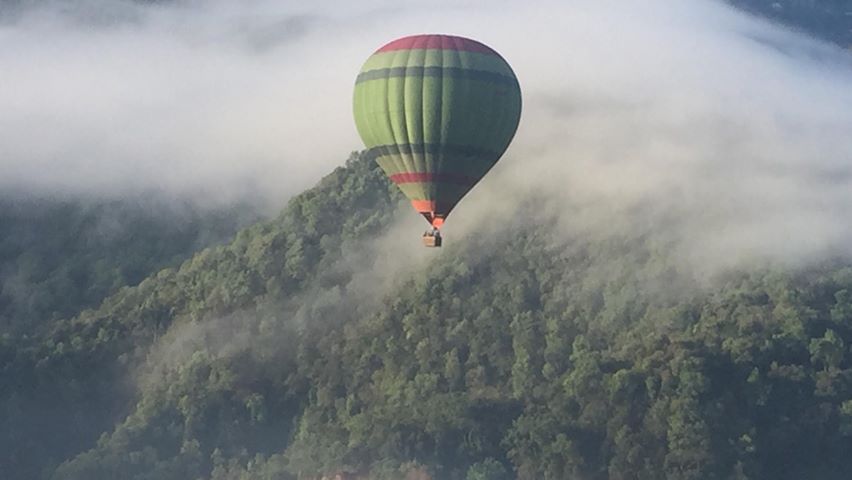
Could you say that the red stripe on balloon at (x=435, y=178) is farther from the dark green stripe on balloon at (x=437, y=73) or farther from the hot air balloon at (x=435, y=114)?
the dark green stripe on balloon at (x=437, y=73)

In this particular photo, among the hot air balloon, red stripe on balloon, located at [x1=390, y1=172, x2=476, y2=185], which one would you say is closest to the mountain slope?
the hot air balloon

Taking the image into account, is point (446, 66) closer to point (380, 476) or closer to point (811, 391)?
point (380, 476)

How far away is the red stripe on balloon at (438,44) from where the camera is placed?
78562 mm

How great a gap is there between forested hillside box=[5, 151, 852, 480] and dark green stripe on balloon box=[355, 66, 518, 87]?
51330mm

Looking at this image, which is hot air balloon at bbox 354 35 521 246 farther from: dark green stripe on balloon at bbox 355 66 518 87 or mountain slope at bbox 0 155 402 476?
mountain slope at bbox 0 155 402 476

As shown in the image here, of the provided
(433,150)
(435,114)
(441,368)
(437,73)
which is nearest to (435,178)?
(433,150)

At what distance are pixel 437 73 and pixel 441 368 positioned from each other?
6829 centimetres

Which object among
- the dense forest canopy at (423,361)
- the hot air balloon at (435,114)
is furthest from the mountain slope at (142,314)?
the hot air balloon at (435,114)

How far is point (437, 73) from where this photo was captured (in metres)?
77.6

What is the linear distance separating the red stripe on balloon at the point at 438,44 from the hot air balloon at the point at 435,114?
4 cm

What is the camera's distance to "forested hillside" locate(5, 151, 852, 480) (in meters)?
130

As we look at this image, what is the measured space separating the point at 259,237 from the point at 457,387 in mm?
36079

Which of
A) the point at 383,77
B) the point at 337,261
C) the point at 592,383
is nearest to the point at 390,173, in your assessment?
the point at 383,77

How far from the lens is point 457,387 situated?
463 ft
